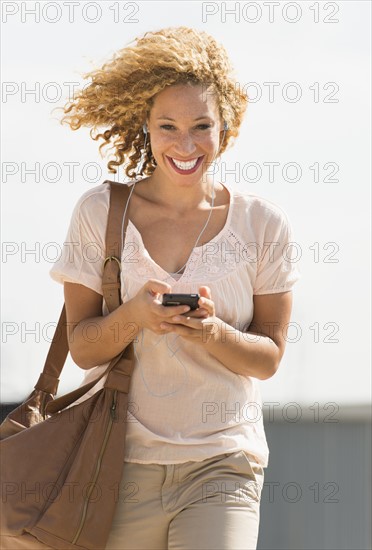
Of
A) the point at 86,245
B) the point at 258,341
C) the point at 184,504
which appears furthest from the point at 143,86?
the point at 184,504

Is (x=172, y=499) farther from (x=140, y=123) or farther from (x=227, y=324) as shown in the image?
(x=140, y=123)

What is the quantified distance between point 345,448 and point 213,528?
9.58ft

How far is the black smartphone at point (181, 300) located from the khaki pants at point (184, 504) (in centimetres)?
48

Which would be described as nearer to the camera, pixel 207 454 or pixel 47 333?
pixel 207 454

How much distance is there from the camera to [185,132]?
11.6 feet

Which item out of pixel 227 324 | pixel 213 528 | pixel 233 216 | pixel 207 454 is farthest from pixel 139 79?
pixel 213 528

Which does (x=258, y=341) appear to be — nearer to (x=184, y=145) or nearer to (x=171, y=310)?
(x=171, y=310)

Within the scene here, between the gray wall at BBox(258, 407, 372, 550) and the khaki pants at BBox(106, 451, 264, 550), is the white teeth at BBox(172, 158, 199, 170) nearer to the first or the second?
the khaki pants at BBox(106, 451, 264, 550)

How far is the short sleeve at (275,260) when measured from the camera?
3.55m

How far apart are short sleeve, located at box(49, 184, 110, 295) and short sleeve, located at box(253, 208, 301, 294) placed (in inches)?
20.6

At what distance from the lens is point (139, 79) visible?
12.0 ft

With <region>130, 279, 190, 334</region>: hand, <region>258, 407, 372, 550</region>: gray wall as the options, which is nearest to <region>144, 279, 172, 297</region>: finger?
<region>130, 279, 190, 334</region>: hand

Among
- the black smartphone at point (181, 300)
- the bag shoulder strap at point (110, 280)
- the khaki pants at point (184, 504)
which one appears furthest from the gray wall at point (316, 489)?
the black smartphone at point (181, 300)

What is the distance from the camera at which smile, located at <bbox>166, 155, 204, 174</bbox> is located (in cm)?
354
